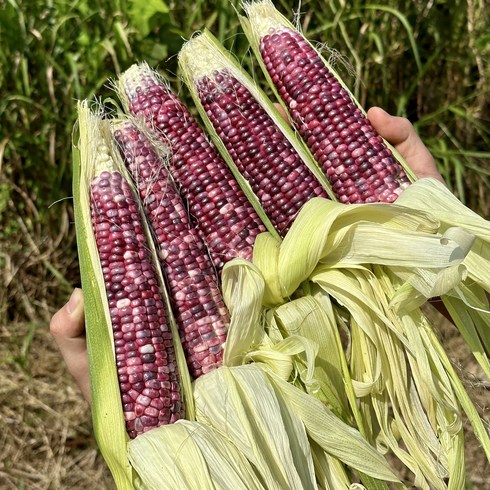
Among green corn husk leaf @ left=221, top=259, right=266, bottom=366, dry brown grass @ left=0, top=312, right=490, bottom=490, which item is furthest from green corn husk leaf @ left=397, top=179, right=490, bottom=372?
dry brown grass @ left=0, top=312, right=490, bottom=490

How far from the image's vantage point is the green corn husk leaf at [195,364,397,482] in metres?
→ 1.39

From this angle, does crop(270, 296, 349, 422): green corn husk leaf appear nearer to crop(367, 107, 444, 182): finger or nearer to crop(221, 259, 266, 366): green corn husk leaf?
crop(221, 259, 266, 366): green corn husk leaf

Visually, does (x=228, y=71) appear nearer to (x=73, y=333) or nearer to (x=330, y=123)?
(x=330, y=123)

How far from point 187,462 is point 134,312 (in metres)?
0.41

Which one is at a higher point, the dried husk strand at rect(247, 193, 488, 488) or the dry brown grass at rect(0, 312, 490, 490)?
the dried husk strand at rect(247, 193, 488, 488)

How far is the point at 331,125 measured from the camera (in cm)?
182

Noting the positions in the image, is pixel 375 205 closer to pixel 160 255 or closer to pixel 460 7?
pixel 160 255

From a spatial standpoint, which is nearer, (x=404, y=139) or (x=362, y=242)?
(x=362, y=242)

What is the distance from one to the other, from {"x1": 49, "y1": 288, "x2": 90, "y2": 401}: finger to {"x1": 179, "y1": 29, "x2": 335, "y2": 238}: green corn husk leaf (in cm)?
64

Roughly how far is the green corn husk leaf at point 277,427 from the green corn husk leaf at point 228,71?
2.04 ft

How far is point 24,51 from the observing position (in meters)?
2.49

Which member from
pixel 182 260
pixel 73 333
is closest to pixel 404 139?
pixel 182 260

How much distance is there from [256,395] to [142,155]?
79 centimetres

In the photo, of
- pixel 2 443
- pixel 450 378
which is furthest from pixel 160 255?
pixel 2 443
